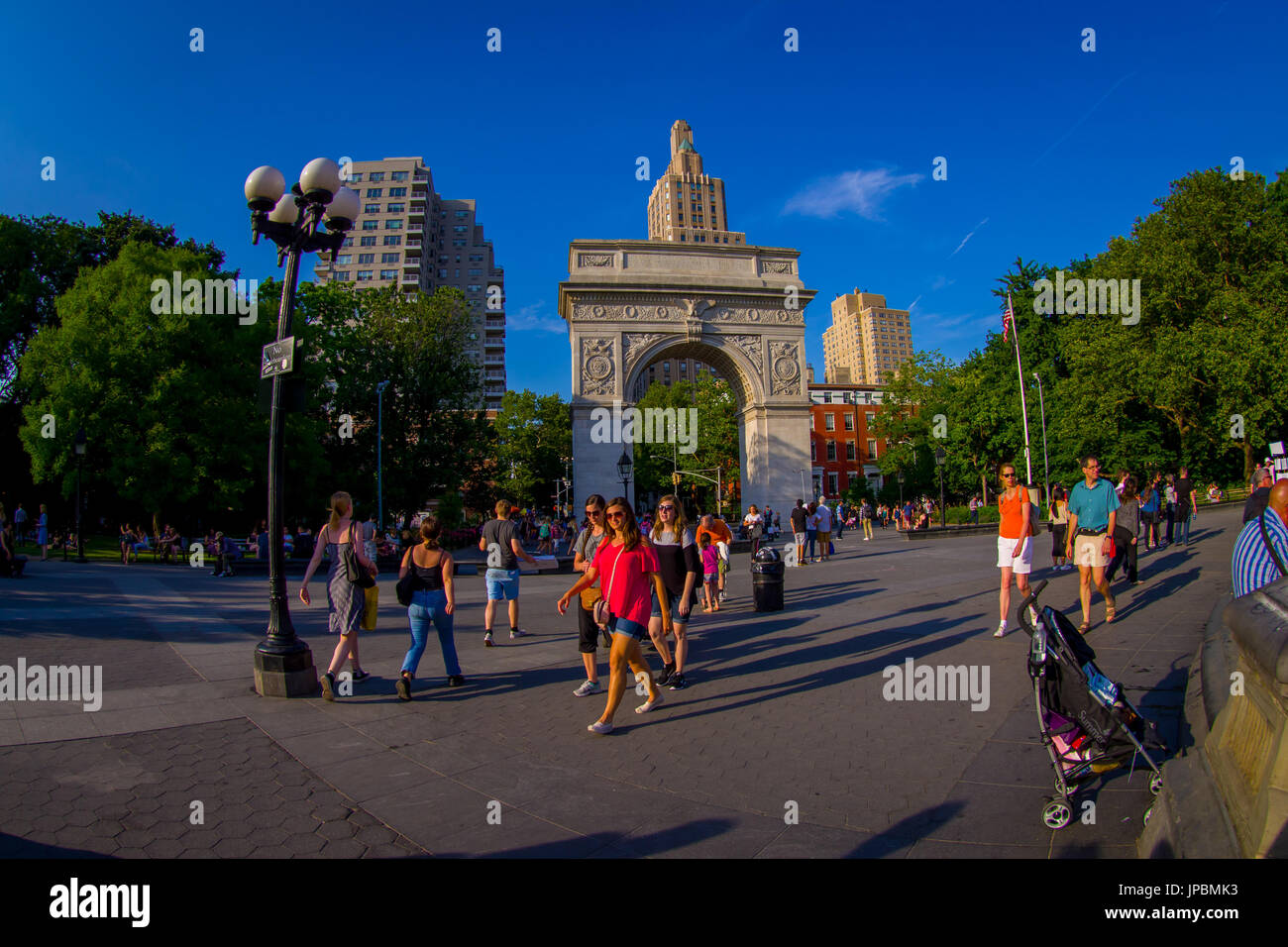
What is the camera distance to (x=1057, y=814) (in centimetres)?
326

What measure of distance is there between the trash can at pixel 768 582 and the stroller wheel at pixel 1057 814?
25.1 ft

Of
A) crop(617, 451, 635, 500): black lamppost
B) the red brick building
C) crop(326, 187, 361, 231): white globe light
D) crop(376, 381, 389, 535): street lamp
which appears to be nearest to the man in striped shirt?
crop(326, 187, 361, 231): white globe light

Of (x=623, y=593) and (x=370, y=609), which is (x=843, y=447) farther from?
(x=623, y=593)

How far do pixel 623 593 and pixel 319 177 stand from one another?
214 inches

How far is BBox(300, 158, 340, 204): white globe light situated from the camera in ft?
22.6

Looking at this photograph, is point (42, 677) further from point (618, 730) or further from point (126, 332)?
point (126, 332)

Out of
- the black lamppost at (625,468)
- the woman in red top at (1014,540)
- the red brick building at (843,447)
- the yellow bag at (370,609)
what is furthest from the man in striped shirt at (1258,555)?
the red brick building at (843,447)

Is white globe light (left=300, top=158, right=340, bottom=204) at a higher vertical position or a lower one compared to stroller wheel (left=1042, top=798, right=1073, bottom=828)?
higher

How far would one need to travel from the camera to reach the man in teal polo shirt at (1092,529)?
7.94 meters

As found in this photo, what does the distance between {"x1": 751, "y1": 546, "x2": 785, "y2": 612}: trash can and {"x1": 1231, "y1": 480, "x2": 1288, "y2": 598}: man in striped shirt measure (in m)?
6.94

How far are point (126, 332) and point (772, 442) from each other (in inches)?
1192

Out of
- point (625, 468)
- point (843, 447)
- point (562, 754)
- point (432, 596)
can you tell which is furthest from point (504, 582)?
point (843, 447)

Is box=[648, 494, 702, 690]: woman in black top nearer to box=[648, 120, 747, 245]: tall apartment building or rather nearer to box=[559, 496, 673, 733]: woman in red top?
box=[559, 496, 673, 733]: woman in red top

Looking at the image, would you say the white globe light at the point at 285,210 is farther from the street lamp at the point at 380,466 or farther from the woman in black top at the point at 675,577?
the street lamp at the point at 380,466
